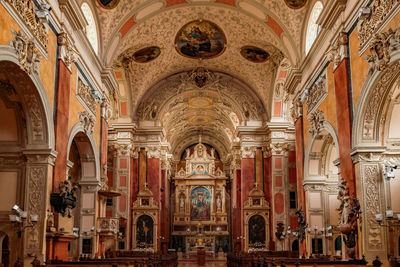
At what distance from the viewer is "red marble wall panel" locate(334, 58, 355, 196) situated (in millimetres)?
13062

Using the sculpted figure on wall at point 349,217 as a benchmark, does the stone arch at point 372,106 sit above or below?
above

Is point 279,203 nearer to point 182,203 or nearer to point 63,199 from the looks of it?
point 63,199

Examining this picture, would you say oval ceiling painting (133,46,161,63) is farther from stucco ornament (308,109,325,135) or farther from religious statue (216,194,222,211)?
religious statue (216,194,222,211)

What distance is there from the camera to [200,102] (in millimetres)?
32781

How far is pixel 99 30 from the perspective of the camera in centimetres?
1803

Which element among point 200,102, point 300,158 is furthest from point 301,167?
point 200,102

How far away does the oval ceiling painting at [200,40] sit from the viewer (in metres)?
22.8

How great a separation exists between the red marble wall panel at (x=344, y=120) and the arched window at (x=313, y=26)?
144 inches

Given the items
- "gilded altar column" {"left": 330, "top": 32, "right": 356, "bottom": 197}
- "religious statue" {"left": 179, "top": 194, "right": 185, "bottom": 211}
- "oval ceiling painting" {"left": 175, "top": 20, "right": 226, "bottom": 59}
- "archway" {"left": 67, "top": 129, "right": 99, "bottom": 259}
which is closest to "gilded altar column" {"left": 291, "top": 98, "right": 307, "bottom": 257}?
"gilded altar column" {"left": 330, "top": 32, "right": 356, "bottom": 197}

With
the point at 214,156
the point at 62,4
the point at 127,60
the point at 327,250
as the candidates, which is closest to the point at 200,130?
the point at 214,156

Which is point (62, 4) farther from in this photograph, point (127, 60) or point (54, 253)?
point (127, 60)

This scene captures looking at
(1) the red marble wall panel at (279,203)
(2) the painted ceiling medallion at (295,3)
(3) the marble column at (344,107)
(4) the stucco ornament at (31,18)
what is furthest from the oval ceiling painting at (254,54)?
(4) the stucco ornament at (31,18)

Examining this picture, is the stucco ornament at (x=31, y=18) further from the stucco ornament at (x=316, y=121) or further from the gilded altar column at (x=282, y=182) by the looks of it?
the gilded altar column at (x=282, y=182)

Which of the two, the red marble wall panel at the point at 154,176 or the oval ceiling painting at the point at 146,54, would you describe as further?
the red marble wall panel at the point at 154,176
